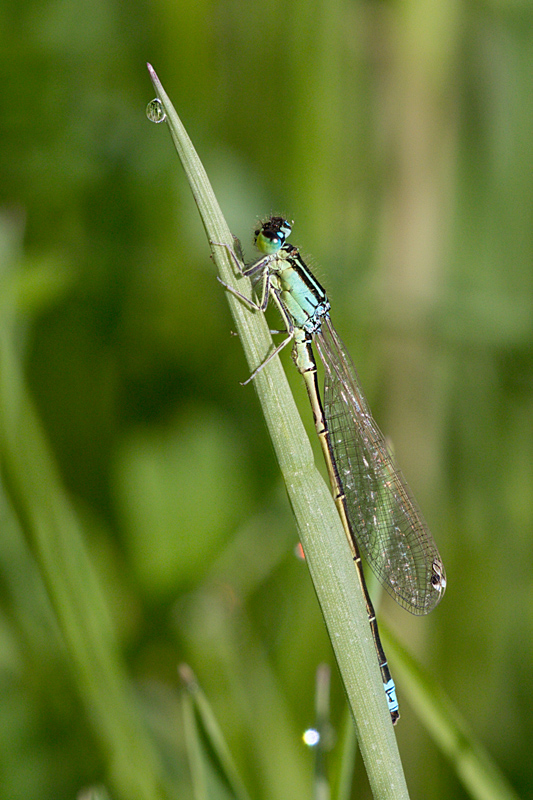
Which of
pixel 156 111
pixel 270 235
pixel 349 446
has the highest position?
pixel 270 235

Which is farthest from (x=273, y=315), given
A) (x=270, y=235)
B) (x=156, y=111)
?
(x=156, y=111)

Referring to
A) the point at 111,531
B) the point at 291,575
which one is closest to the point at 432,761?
the point at 291,575

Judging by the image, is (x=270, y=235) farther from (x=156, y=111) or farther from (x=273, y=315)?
(x=156, y=111)

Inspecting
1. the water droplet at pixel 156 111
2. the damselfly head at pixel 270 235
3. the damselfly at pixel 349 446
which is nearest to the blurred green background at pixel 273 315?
the damselfly at pixel 349 446

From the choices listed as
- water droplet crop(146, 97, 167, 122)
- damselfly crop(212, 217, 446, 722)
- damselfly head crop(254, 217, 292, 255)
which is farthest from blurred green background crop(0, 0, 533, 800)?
water droplet crop(146, 97, 167, 122)

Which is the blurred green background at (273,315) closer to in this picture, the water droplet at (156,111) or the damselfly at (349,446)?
the damselfly at (349,446)

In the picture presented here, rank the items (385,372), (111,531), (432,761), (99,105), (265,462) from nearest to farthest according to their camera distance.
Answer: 1. (432,761)
2. (111,531)
3. (265,462)
4. (385,372)
5. (99,105)

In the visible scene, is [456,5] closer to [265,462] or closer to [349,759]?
[265,462]
